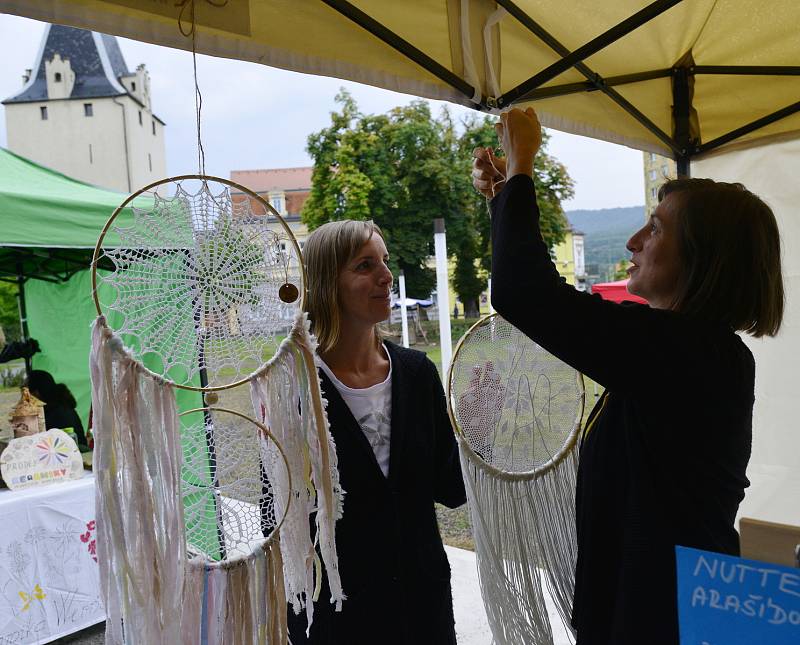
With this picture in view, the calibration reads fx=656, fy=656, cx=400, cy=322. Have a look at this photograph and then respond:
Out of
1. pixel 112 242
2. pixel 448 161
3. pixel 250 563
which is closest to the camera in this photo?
pixel 250 563

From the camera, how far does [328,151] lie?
1661cm

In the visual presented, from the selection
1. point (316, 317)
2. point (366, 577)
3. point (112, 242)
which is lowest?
point (366, 577)

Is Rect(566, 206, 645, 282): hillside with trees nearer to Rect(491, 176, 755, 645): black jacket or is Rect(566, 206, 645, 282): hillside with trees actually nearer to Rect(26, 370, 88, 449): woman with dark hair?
Rect(26, 370, 88, 449): woman with dark hair

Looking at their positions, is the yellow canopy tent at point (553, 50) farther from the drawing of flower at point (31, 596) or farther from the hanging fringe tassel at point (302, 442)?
the drawing of flower at point (31, 596)

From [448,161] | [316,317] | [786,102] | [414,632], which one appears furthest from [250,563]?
[448,161]

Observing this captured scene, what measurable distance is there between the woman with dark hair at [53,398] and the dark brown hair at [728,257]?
3.04 m

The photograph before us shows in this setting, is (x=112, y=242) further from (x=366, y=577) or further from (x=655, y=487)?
(x=655, y=487)

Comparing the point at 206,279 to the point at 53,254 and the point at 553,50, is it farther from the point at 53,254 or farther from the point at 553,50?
Result: the point at 53,254

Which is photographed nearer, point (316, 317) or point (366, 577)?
point (366, 577)

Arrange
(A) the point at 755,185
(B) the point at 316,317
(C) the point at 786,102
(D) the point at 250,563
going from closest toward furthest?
(D) the point at 250,563
(B) the point at 316,317
(C) the point at 786,102
(A) the point at 755,185

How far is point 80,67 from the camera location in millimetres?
27203

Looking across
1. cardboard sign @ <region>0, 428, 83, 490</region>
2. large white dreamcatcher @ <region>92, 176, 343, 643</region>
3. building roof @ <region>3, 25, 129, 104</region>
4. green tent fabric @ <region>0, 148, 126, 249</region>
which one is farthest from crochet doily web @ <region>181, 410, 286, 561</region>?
building roof @ <region>3, 25, 129, 104</region>

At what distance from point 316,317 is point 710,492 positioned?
0.78m

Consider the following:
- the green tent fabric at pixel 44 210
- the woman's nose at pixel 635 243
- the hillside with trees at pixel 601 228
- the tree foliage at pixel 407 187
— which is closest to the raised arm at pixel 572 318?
the woman's nose at pixel 635 243
